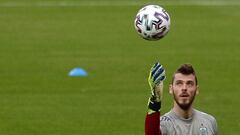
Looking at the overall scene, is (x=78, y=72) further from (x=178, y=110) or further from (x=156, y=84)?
(x=156, y=84)

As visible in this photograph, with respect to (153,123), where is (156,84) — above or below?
above

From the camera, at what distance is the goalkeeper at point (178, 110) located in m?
9.67

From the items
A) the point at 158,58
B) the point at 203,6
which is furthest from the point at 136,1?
the point at 158,58

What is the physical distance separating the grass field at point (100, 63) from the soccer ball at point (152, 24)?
5.69 meters

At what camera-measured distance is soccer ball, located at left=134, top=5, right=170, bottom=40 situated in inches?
452

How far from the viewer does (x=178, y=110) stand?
1002 cm

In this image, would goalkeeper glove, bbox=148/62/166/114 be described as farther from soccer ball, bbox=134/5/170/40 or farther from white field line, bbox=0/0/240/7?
white field line, bbox=0/0/240/7

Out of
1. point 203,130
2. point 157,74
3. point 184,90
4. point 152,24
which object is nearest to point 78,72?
point 152,24

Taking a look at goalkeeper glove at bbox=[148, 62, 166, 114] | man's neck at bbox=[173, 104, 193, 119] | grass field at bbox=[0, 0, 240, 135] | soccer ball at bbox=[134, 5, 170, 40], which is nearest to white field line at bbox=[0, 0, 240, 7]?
grass field at bbox=[0, 0, 240, 135]

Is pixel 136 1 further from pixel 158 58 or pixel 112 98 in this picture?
pixel 112 98

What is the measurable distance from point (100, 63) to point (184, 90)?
564 inches

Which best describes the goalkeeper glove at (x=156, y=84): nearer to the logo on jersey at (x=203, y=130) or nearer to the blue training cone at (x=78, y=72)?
the logo on jersey at (x=203, y=130)

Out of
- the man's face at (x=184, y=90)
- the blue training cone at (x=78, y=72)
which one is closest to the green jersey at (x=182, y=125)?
the man's face at (x=184, y=90)

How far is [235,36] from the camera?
28531mm
